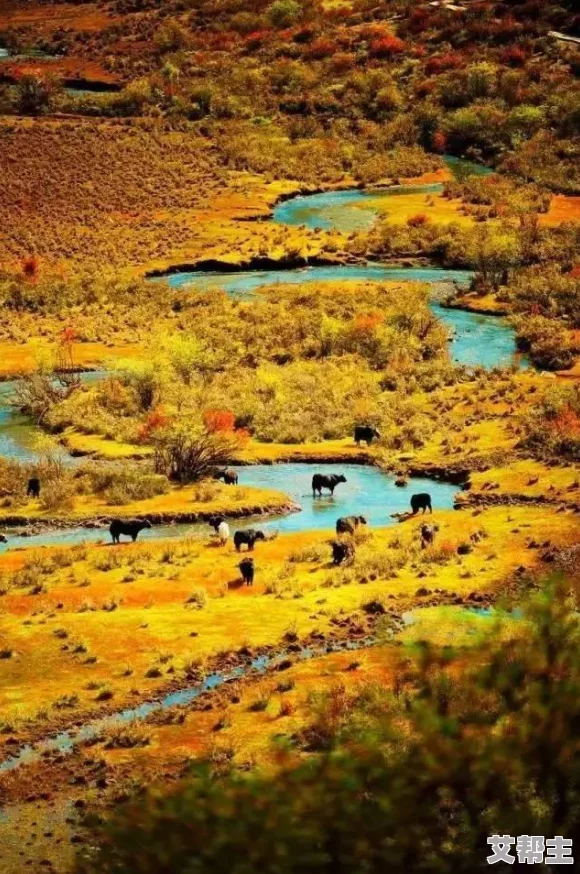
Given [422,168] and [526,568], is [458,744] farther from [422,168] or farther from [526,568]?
[422,168]

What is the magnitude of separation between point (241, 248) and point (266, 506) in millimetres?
46406

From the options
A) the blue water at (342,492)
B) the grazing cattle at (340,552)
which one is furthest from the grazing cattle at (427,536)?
the blue water at (342,492)

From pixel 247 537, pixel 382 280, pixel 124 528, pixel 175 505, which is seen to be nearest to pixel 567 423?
pixel 175 505

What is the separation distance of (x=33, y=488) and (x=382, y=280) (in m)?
41.0

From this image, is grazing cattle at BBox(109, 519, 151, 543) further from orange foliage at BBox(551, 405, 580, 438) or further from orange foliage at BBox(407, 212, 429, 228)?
orange foliage at BBox(407, 212, 429, 228)

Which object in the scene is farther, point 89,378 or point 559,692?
point 89,378

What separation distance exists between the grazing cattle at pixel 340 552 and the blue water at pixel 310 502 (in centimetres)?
427

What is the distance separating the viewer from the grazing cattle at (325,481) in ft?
166

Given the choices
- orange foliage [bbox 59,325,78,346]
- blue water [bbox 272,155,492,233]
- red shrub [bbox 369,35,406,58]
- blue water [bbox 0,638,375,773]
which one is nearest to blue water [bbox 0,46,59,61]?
red shrub [bbox 369,35,406,58]

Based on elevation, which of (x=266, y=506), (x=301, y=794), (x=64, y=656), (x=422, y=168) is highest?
(x=301, y=794)

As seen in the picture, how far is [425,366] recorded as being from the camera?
6869 cm

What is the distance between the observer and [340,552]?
139 ft

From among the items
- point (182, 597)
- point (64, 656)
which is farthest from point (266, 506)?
point (64, 656)

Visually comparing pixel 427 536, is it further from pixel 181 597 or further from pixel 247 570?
pixel 181 597
